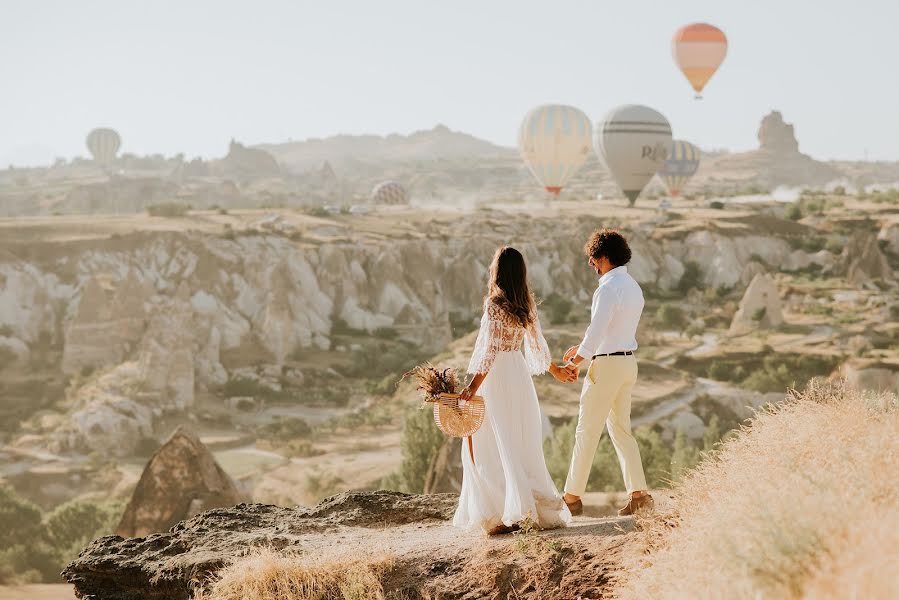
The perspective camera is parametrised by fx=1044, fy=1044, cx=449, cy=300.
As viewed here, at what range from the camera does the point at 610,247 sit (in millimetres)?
6531

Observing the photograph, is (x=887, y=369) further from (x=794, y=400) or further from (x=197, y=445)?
(x=794, y=400)

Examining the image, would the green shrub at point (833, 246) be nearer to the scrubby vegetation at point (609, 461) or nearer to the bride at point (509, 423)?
the scrubby vegetation at point (609, 461)

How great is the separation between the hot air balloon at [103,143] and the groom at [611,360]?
14328 centimetres

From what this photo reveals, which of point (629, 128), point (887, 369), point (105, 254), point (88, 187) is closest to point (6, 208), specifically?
point (88, 187)

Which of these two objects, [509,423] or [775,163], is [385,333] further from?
[775,163]

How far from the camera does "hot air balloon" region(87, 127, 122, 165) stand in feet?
460

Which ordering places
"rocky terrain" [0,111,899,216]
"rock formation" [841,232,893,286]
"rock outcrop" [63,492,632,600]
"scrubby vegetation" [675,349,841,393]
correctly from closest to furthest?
"rock outcrop" [63,492,632,600] → "scrubby vegetation" [675,349,841,393] → "rock formation" [841,232,893,286] → "rocky terrain" [0,111,899,216]

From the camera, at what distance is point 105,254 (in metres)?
49.8

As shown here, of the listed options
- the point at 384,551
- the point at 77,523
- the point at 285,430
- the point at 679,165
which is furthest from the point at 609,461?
the point at 679,165

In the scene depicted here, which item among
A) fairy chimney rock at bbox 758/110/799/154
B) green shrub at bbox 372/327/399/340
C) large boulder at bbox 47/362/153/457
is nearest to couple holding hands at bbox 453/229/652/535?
large boulder at bbox 47/362/153/457

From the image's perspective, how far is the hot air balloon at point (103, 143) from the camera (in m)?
140

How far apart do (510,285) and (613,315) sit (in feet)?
2.22

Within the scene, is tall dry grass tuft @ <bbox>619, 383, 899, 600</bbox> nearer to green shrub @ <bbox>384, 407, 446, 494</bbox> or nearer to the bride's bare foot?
the bride's bare foot

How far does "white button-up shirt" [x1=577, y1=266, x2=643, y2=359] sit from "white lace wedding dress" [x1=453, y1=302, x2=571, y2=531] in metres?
0.39
